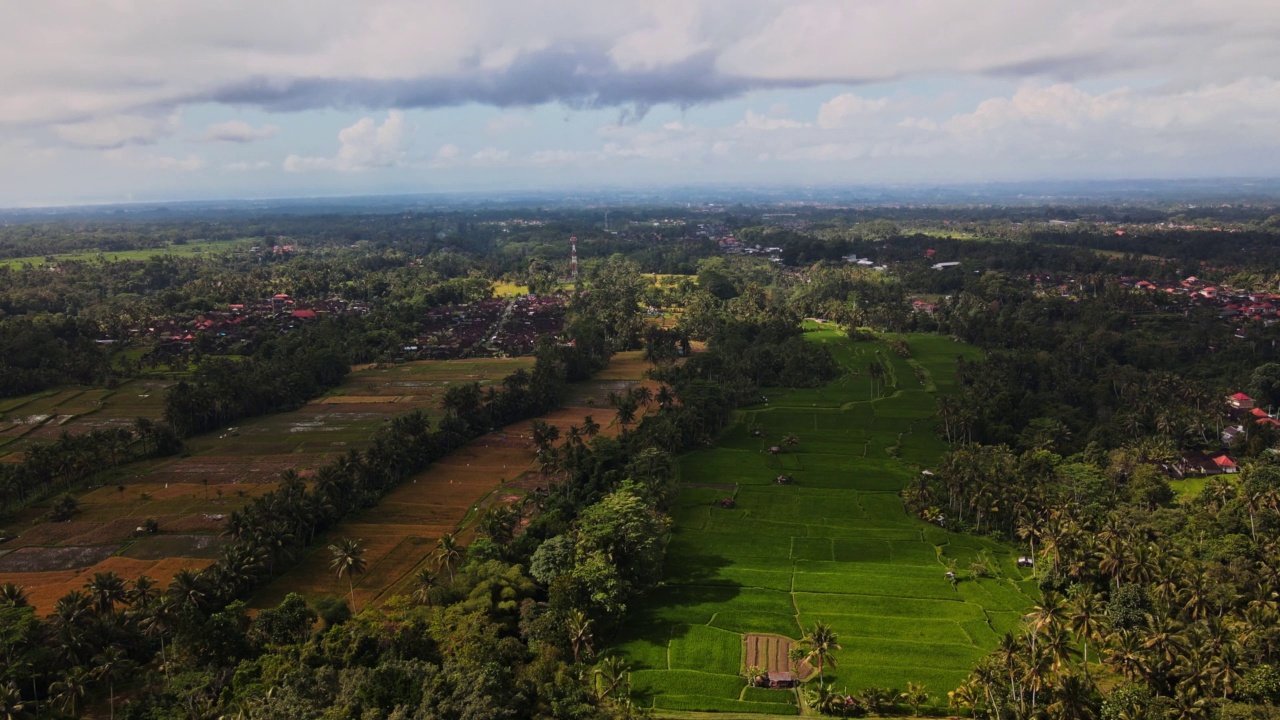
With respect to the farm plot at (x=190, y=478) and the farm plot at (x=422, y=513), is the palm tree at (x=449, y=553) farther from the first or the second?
the farm plot at (x=190, y=478)

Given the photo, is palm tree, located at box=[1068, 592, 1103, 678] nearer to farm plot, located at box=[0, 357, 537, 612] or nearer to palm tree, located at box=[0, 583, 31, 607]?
farm plot, located at box=[0, 357, 537, 612]

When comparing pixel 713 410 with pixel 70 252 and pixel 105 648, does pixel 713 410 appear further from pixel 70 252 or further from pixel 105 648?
pixel 70 252

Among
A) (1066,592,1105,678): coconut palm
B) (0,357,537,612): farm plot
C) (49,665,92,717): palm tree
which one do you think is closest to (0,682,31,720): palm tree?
(49,665,92,717): palm tree

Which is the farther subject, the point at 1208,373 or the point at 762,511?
the point at 1208,373

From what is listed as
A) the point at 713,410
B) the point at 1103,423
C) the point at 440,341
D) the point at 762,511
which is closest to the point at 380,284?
the point at 440,341

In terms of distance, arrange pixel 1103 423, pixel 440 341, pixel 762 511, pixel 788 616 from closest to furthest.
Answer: pixel 788 616 < pixel 762 511 < pixel 1103 423 < pixel 440 341

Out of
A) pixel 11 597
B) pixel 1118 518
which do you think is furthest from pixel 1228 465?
pixel 11 597
